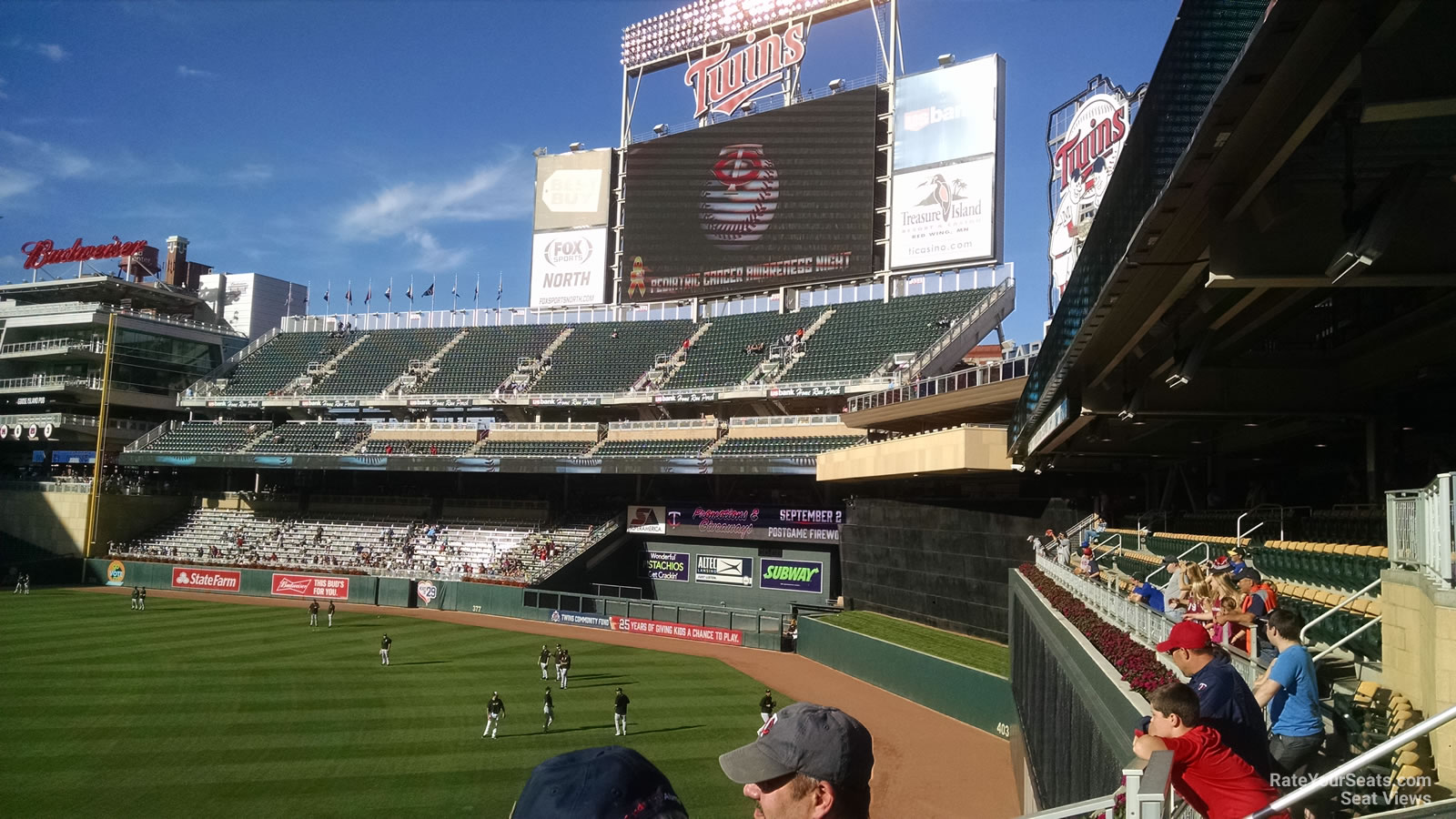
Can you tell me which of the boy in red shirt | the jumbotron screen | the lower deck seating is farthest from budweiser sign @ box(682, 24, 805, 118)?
the boy in red shirt

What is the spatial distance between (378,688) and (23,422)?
4833cm

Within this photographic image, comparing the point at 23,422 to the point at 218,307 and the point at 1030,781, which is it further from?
the point at 1030,781

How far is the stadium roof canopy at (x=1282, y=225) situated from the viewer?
5.02 m

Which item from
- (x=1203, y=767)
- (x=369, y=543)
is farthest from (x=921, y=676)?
(x=369, y=543)

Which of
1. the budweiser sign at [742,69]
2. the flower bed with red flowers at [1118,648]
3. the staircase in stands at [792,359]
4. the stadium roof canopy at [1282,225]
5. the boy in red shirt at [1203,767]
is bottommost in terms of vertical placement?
the flower bed with red flowers at [1118,648]

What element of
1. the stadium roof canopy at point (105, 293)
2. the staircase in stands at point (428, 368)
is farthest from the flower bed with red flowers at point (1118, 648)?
the stadium roof canopy at point (105, 293)

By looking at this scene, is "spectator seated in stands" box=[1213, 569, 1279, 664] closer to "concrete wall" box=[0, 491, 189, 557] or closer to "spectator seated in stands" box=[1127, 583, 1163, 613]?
"spectator seated in stands" box=[1127, 583, 1163, 613]

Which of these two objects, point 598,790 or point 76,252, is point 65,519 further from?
point 598,790

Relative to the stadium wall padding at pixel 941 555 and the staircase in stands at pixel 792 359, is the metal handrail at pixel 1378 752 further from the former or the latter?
the staircase in stands at pixel 792 359

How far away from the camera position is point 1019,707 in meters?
18.2

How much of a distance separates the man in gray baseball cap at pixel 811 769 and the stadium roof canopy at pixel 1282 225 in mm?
4014

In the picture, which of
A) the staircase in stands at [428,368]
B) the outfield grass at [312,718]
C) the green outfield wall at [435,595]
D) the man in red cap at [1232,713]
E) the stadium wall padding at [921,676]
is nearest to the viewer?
the man in red cap at [1232,713]

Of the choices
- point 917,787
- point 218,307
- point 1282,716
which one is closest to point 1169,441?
point 917,787

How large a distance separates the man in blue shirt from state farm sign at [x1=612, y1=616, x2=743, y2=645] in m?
33.5
